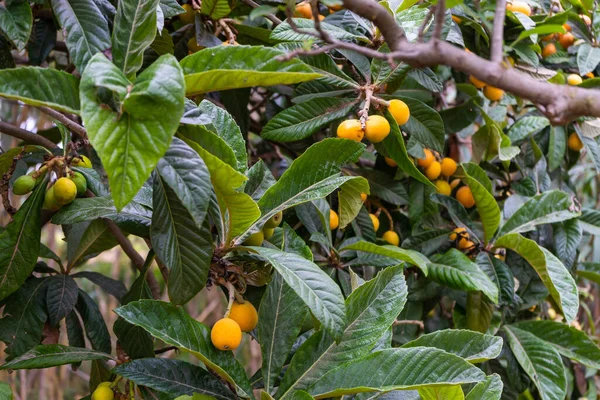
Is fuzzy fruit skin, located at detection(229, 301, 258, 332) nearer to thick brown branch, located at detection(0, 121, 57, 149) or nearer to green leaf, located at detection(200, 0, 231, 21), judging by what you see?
thick brown branch, located at detection(0, 121, 57, 149)

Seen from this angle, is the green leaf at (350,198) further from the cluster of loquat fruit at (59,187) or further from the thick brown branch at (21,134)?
the thick brown branch at (21,134)

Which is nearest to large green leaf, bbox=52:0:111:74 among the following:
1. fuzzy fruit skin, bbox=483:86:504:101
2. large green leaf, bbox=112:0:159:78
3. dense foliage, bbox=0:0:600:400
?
dense foliage, bbox=0:0:600:400

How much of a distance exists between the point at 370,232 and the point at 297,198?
453 millimetres

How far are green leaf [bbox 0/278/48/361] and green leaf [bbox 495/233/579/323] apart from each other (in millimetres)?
935

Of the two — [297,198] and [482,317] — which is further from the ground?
[297,198]

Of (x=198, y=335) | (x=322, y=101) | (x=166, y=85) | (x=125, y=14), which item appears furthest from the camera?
(x=322, y=101)

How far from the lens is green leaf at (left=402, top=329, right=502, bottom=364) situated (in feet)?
3.28

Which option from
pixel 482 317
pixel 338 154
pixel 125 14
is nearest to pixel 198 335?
pixel 338 154

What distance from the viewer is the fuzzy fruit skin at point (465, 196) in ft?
5.12

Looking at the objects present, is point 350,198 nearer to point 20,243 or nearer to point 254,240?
point 254,240

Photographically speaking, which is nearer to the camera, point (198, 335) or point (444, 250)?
point (198, 335)

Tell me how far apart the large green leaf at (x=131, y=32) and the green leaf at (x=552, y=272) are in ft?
2.83

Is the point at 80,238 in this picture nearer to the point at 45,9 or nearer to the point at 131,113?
the point at 45,9

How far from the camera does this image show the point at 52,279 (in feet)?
4.13
